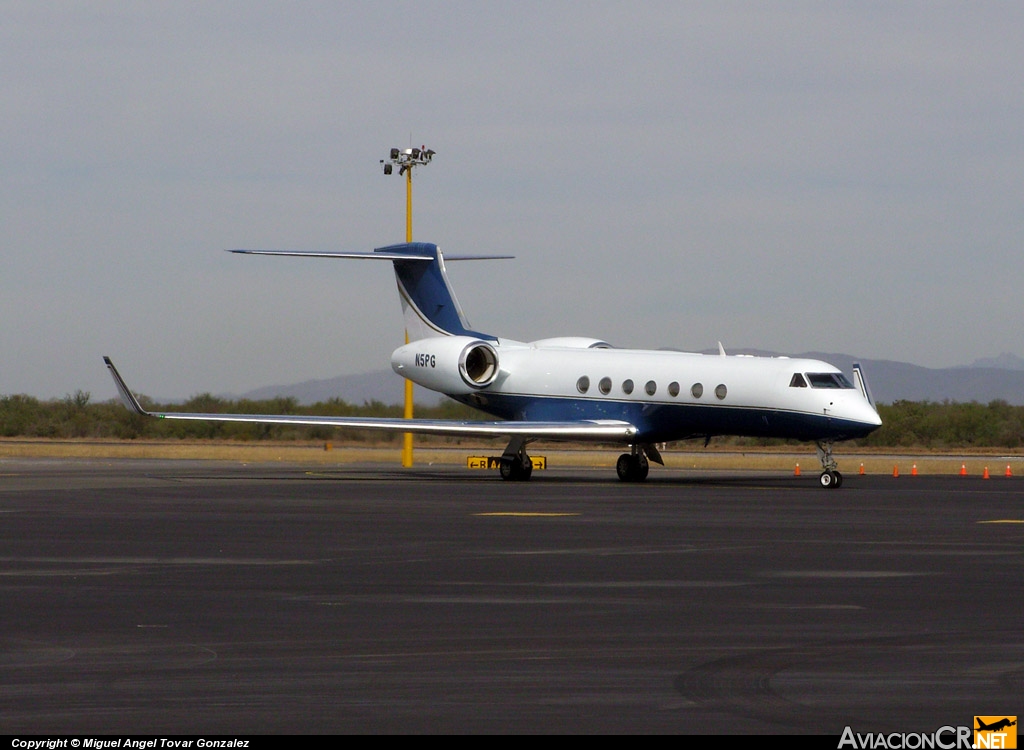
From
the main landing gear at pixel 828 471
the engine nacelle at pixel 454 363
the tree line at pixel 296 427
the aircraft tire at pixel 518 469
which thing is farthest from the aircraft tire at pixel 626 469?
the tree line at pixel 296 427

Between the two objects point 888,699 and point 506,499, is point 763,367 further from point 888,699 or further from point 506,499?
point 888,699

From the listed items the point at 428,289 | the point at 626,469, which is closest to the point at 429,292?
the point at 428,289

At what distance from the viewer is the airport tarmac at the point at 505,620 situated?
7621 millimetres

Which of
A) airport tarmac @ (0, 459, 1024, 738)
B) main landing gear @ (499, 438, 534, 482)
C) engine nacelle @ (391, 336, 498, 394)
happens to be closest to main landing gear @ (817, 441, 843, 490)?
main landing gear @ (499, 438, 534, 482)

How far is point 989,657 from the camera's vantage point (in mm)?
9242

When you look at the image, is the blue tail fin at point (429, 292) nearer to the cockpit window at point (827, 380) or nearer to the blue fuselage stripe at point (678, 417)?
the blue fuselage stripe at point (678, 417)

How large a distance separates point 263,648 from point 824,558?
26.3 feet

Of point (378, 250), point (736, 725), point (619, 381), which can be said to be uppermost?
point (378, 250)

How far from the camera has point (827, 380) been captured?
31.6 meters

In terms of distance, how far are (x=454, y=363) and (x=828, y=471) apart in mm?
10047

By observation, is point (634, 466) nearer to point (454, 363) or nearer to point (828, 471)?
point (828, 471)

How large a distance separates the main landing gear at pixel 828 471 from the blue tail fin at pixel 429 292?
10244mm

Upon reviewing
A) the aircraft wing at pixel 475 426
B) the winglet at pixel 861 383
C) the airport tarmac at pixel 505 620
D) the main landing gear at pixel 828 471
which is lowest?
the airport tarmac at pixel 505 620

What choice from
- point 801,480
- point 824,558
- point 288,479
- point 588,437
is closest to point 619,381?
point 588,437
